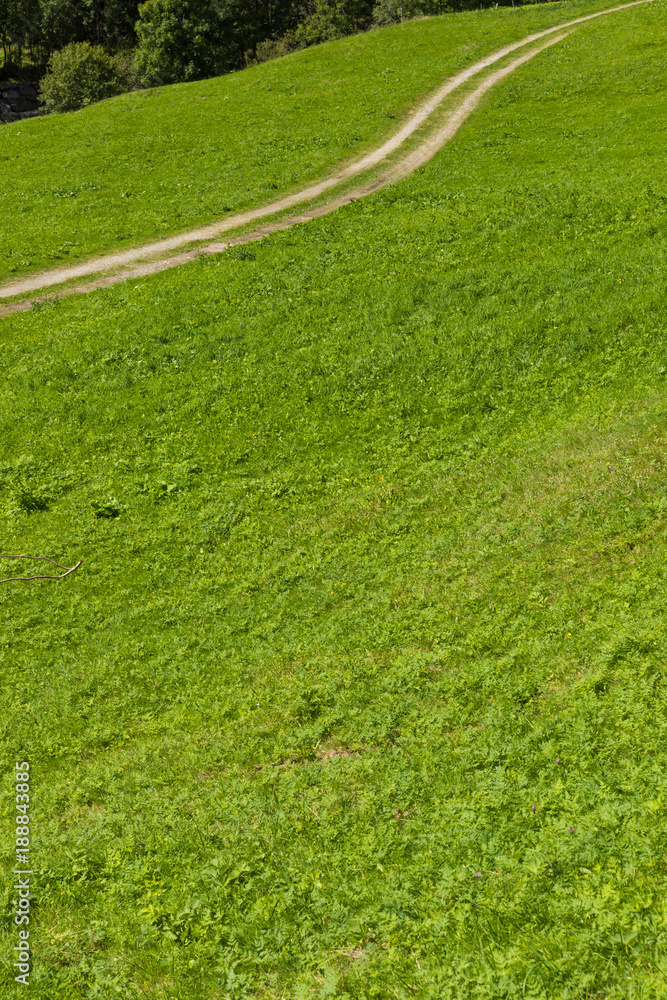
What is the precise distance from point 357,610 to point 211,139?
3149cm

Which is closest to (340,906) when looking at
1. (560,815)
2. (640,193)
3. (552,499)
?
(560,815)

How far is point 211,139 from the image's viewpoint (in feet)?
119

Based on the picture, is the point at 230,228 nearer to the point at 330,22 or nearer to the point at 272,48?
the point at 272,48

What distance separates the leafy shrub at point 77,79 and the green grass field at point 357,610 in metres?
56.2

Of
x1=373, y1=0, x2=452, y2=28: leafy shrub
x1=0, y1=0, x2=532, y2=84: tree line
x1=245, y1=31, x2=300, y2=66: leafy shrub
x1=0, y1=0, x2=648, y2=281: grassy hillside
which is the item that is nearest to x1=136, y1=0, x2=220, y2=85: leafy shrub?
x1=0, y1=0, x2=532, y2=84: tree line

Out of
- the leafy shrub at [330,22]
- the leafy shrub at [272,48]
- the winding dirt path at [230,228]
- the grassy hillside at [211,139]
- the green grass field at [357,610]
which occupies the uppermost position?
the leafy shrub at [330,22]

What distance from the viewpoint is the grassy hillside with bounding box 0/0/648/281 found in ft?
96.8

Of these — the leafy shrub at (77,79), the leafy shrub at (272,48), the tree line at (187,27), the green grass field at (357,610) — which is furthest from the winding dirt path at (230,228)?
the leafy shrub at (272,48)

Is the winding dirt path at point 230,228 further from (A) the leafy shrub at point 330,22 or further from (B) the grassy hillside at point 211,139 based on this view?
(A) the leafy shrub at point 330,22

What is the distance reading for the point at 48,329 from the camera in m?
22.9

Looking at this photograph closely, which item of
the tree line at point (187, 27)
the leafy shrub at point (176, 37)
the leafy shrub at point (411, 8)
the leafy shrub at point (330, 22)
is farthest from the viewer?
the leafy shrub at point (330, 22)

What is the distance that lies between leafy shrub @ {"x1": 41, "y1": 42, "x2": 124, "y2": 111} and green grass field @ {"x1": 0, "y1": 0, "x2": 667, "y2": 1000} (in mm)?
56191

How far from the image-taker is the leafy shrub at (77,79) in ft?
225

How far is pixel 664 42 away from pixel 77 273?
109 feet
